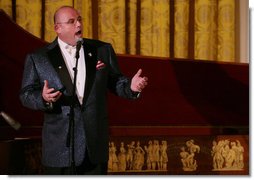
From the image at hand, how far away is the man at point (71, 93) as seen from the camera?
2270 millimetres

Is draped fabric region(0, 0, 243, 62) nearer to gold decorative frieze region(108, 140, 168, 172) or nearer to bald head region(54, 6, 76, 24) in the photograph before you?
bald head region(54, 6, 76, 24)

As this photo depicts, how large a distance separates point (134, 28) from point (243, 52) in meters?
0.58

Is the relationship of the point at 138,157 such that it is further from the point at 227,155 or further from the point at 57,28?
the point at 57,28

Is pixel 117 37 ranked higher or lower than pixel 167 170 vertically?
higher

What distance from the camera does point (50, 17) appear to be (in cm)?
260

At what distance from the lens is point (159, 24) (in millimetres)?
2699

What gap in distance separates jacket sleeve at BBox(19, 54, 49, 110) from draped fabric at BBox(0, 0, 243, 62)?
1.03 feet

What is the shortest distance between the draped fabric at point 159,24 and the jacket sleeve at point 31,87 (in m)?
0.31

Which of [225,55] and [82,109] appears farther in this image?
[225,55]

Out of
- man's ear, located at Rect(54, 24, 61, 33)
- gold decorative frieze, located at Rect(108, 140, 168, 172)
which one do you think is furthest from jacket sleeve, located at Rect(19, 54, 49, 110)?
gold decorative frieze, located at Rect(108, 140, 168, 172)

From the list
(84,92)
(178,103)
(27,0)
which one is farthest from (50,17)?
(178,103)

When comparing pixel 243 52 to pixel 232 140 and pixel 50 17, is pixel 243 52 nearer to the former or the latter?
pixel 232 140

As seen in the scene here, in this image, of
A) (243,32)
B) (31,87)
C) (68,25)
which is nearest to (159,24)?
(243,32)

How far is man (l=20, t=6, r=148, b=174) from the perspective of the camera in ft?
7.45
